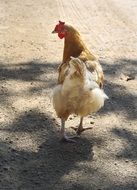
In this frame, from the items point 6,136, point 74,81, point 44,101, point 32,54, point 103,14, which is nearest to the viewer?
point 74,81

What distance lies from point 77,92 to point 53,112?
1.17m

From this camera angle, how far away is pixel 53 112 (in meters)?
5.88

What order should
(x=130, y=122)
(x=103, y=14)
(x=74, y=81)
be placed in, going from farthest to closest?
1. (x=103, y=14)
2. (x=130, y=122)
3. (x=74, y=81)

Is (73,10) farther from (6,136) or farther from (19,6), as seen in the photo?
(6,136)

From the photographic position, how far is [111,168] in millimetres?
4766

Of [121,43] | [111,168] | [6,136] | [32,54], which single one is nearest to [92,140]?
[111,168]

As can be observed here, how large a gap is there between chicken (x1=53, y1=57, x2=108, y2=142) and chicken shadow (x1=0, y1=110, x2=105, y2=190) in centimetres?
36

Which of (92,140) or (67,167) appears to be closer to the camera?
(67,167)

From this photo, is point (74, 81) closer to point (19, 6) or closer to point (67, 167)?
point (67, 167)

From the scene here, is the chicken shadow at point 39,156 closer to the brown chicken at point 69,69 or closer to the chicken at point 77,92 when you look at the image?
the brown chicken at point 69,69

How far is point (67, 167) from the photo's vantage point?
4.75 meters

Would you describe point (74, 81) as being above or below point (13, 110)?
above

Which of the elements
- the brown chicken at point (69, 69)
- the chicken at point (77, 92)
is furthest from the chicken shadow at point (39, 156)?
the chicken at point (77, 92)

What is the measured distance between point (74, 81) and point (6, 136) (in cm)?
112
